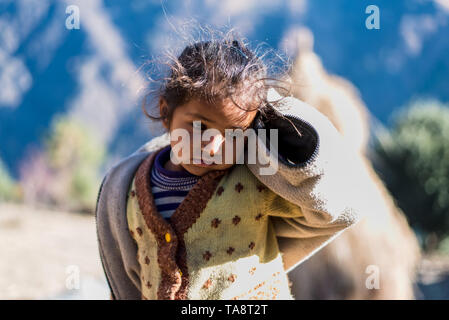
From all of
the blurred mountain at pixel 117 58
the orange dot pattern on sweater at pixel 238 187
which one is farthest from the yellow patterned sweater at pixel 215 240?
the blurred mountain at pixel 117 58

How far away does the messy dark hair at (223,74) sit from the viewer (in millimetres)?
844

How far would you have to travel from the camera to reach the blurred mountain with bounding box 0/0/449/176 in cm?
1512

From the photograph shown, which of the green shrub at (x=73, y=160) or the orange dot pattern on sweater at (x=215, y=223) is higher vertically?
the green shrub at (x=73, y=160)

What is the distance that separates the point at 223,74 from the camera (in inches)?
33.3

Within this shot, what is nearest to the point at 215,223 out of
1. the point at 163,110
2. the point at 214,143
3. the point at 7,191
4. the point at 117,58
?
the point at 214,143

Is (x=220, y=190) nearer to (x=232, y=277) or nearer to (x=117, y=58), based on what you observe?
(x=232, y=277)

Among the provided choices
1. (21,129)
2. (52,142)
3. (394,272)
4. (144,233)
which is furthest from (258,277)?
(21,129)

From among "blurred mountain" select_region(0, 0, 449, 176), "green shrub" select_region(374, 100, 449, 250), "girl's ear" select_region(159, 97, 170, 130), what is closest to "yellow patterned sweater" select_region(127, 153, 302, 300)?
"girl's ear" select_region(159, 97, 170, 130)

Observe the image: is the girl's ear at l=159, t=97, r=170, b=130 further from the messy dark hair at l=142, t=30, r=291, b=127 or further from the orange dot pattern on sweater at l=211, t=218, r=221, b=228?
the orange dot pattern on sweater at l=211, t=218, r=221, b=228

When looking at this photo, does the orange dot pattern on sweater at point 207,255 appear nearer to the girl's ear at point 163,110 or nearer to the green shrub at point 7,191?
the girl's ear at point 163,110

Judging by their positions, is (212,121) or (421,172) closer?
(212,121)

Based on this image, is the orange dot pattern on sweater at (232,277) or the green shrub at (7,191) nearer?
the orange dot pattern on sweater at (232,277)

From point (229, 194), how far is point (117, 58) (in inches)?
642

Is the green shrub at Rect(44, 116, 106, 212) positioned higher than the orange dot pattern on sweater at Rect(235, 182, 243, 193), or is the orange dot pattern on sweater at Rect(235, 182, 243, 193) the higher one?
the green shrub at Rect(44, 116, 106, 212)
